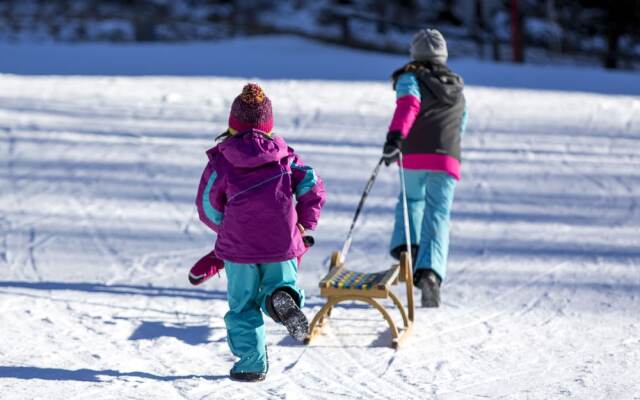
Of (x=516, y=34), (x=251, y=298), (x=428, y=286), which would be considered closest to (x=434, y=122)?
(x=428, y=286)

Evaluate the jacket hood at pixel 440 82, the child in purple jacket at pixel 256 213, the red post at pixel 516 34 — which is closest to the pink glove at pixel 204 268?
the child in purple jacket at pixel 256 213

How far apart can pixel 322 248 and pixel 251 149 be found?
3.39m

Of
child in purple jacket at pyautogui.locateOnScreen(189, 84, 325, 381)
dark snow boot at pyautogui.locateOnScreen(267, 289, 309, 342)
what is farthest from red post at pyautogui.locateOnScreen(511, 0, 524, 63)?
dark snow boot at pyautogui.locateOnScreen(267, 289, 309, 342)

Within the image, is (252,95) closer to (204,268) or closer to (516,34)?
(204,268)

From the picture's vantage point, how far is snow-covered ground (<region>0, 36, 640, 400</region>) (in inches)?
199

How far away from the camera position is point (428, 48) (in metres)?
6.14

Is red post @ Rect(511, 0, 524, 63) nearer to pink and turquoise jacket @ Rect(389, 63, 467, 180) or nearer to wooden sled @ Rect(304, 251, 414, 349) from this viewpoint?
pink and turquoise jacket @ Rect(389, 63, 467, 180)

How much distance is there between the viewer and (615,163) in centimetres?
1027

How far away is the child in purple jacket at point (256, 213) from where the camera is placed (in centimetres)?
459

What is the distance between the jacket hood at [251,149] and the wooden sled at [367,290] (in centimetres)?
103

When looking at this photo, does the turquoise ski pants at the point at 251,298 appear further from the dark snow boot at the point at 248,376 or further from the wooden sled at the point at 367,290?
the wooden sled at the point at 367,290

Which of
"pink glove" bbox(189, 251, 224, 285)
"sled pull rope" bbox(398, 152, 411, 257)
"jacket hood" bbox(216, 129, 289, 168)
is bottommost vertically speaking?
"sled pull rope" bbox(398, 152, 411, 257)

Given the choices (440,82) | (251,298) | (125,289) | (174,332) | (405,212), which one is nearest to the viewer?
(251,298)

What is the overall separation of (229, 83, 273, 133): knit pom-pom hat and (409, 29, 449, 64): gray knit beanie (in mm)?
1740
